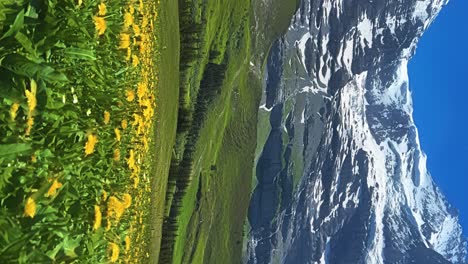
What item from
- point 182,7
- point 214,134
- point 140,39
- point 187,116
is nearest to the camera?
point 140,39

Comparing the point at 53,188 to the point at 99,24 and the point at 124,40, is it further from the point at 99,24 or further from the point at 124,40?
the point at 124,40

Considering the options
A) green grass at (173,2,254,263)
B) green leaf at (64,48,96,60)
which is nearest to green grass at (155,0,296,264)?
green grass at (173,2,254,263)

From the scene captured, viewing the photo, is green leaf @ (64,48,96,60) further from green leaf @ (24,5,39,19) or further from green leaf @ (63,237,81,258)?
green leaf @ (63,237,81,258)

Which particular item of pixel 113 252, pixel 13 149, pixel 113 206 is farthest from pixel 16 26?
pixel 113 252

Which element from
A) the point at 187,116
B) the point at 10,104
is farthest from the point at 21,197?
the point at 187,116

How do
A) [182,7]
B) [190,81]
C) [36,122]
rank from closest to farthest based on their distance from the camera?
[36,122], [182,7], [190,81]

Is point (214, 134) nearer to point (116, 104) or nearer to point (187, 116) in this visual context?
point (187, 116)

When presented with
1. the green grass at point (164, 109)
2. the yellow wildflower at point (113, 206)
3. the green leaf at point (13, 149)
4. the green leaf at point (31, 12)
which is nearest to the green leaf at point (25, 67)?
the green leaf at point (31, 12)
